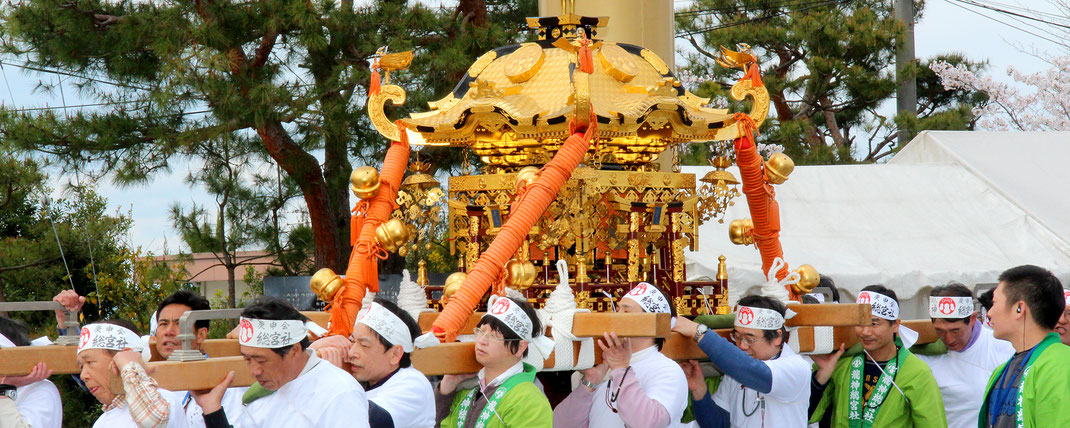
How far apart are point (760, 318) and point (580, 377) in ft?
2.61

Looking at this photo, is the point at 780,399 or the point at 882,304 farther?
the point at 882,304

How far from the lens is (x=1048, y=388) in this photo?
372cm

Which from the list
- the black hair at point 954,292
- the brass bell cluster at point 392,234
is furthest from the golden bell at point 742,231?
the brass bell cluster at point 392,234

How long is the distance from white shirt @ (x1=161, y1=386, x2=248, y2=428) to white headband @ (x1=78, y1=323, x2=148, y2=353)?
24 cm

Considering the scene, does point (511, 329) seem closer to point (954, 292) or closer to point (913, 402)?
point (913, 402)

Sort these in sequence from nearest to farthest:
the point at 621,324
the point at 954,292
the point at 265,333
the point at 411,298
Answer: the point at 265,333 → the point at 621,324 → the point at 954,292 → the point at 411,298

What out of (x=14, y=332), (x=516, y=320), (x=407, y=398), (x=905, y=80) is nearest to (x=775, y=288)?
(x=516, y=320)

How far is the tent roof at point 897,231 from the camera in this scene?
374 inches

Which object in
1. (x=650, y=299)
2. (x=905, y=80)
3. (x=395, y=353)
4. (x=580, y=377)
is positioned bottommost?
(x=580, y=377)

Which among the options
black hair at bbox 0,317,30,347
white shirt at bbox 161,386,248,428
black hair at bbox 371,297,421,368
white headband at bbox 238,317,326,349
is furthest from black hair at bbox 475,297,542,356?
black hair at bbox 0,317,30,347

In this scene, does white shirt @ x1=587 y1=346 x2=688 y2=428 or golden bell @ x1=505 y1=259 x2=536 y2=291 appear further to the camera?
golden bell @ x1=505 y1=259 x2=536 y2=291

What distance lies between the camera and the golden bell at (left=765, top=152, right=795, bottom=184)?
602 centimetres

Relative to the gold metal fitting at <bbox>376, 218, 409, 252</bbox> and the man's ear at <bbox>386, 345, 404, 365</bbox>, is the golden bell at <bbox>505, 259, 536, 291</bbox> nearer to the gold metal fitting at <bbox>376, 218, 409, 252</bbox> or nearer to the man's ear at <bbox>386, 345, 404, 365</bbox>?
the gold metal fitting at <bbox>376, 218, 409, 252</bbox>

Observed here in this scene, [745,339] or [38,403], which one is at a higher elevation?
[745,339]
